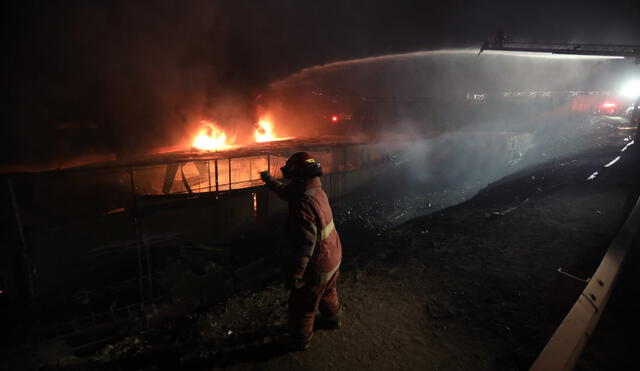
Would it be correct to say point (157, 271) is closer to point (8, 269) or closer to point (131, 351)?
point (8, 269)

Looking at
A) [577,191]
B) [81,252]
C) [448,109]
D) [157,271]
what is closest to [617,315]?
[577,191]

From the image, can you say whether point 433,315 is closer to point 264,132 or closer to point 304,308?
point 304,308

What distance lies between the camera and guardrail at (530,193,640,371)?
172 cm

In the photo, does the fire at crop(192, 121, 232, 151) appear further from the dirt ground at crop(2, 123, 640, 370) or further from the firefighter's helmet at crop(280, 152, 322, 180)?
the firefighter's helmet at crop(280, 152, 322, 180)

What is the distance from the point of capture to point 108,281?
277 inches

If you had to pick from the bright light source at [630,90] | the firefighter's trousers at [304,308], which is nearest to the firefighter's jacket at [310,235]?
the firefighter's trousers at [304,308]

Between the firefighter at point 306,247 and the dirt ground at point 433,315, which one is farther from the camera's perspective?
the dirt ground at point 433,315

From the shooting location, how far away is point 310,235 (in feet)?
8.70

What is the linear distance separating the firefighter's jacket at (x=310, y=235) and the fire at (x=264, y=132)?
1924 cm

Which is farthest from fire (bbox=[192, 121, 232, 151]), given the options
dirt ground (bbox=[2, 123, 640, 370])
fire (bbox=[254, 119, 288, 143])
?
dirt ground (bbox=[2, 123, 640, 370])

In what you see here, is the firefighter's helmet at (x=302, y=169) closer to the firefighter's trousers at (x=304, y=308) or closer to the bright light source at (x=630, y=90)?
the firefighter's trousers at (x=304, y=308)

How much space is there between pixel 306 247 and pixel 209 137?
17266mm

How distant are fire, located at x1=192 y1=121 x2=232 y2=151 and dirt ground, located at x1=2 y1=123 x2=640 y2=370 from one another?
14.4m

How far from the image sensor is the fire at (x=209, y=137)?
17.6 m
